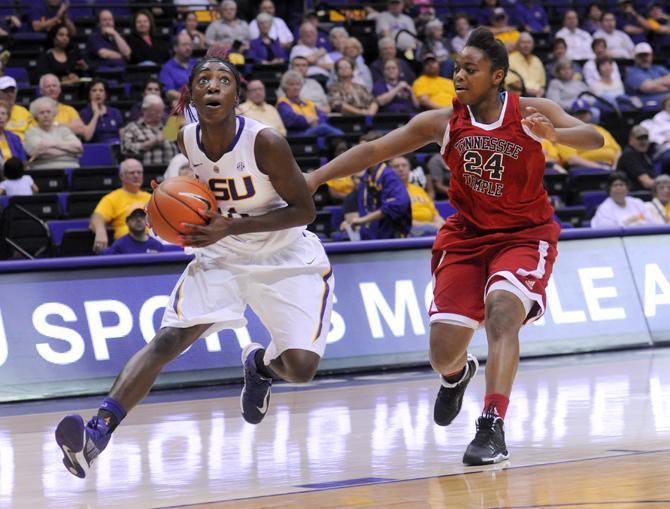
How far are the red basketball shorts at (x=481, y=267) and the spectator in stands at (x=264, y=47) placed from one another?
9.63 metres

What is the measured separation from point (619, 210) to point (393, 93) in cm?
339

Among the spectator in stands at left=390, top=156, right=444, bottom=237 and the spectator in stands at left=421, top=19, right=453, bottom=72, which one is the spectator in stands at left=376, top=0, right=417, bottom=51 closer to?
the spectator in stands at left=421, top=19, right=453, bottom=72

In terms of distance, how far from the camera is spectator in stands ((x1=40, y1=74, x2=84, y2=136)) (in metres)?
12.4

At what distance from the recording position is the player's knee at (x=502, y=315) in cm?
557

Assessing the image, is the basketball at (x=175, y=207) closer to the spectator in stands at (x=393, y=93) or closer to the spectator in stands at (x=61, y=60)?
the spectator in stands at (x=61, y=60)

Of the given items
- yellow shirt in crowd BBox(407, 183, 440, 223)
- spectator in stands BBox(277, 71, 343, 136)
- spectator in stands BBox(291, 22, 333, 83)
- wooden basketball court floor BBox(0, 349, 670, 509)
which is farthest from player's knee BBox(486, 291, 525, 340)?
spectator in stands BBox(291, 22, 333, 83)

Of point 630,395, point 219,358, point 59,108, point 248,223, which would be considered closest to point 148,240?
point 219,358

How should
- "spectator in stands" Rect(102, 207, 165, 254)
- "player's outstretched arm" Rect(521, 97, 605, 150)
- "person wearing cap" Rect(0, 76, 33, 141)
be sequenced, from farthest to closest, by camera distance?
"person wearing cap" Rect(0, 76, 33, 141)
"spectator in stands" Rect(102, 207, 165, 254)
"player's outstretched arm" Rect(521, 97, 605, 150)

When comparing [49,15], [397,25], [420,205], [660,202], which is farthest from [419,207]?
[49,15]

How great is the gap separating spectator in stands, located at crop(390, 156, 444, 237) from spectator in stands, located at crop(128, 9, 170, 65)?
361cm

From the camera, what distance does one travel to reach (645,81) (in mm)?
17312

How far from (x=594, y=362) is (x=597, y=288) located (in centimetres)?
96

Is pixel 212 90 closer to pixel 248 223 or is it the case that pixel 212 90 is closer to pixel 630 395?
pixel 248 223

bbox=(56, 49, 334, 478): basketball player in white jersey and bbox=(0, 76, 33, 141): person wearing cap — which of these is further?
bbox=(0, 76, 33, 141): person wearing cap
